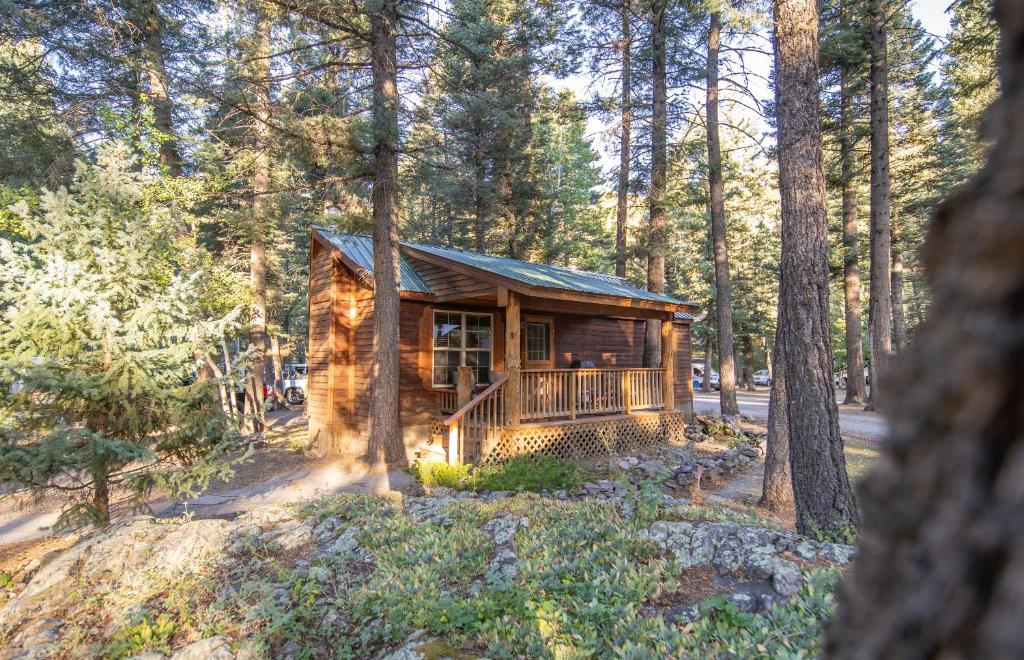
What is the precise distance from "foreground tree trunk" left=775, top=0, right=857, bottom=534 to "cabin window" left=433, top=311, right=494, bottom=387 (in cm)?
727

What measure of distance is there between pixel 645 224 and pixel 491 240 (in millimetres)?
7129

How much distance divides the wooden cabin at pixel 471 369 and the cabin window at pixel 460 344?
3 centimetres

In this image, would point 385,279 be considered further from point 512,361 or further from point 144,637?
point 144,637

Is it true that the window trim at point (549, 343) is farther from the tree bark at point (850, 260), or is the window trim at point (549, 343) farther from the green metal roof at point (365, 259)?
the tree bark at point (850, 260)

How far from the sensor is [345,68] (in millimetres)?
9820

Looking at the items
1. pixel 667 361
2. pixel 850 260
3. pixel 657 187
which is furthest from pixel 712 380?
pixel 667 361

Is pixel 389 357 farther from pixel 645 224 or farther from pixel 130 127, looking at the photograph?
pixel 645 224

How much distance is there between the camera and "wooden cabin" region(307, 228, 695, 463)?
9.51 metres

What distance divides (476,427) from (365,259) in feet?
15.2

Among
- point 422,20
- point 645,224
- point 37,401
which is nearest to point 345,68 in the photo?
point 422,20

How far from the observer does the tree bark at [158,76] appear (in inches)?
431

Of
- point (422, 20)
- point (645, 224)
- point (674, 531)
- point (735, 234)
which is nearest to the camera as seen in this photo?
point (674, 531)

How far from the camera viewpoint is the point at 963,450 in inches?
16.3

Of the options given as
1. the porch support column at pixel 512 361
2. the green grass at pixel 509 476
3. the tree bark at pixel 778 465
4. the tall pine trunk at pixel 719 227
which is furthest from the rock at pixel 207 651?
the tall pine trunk at pixel 719 227
